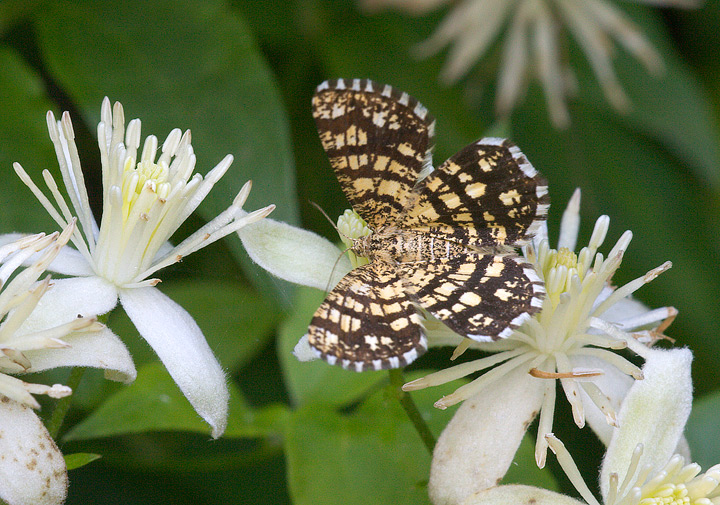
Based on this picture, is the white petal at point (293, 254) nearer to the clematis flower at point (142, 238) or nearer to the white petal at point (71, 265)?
the clematis flower at point (142, 238)

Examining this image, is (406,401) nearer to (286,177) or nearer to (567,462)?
(567,462)

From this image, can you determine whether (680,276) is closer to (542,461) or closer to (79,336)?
(542,461)

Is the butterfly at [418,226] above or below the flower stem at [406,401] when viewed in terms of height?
above

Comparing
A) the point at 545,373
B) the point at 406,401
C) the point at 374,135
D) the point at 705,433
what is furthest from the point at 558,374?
the point at 705,433

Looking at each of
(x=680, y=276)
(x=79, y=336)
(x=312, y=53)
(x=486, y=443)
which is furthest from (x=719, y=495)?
(x=312, y=53)

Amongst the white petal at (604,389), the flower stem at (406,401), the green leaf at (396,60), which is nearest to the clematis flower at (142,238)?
the flower stem at (406,401)
